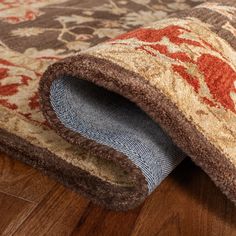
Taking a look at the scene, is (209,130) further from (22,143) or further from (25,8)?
(25,8)

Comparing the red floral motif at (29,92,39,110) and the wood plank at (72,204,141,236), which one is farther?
the red floral motif at (29,92,39,110)

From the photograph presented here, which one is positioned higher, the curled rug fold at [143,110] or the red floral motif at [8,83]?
the curled rug fold at [143,110]

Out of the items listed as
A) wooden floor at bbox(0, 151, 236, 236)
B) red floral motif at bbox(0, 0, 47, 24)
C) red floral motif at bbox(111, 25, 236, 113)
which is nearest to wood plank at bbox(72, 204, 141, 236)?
wooden floor at bbox(0, 151, 236, 236)

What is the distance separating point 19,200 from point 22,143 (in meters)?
0.13

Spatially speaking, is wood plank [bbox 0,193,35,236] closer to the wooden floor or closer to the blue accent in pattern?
the wooden floor

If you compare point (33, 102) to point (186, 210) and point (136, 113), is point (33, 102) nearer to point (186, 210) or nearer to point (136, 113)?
point (136, 113)

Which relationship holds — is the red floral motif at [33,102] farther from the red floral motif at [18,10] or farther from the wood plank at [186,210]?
the red floral motif at [18,10]

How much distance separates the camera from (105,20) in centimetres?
158

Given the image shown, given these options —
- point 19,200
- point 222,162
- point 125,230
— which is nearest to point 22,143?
point 19,200

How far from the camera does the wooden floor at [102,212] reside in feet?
2.19

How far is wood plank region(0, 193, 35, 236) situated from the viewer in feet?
2.15

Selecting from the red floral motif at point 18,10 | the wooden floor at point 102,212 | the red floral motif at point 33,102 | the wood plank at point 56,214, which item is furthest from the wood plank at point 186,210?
the red floral motif at point 18,10

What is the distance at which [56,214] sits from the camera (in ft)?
2.27

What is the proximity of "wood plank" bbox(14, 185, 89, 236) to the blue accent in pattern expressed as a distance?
0.39 feet
